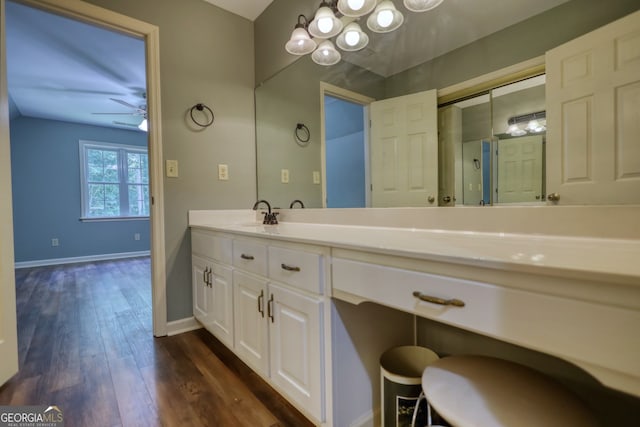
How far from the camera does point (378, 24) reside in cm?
152

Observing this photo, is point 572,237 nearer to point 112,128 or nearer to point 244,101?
point 244,101

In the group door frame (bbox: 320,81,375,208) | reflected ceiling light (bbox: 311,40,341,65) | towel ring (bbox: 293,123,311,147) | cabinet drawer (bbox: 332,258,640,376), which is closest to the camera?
cabinet drawer (bbox: 332,258,640,376)

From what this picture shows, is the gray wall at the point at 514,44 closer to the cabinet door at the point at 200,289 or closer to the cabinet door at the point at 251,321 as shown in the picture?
the cabinet door at the point at 251,321

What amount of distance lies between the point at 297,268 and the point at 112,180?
547 cm

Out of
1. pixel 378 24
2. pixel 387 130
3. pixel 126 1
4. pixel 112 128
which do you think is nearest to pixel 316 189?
pixel 387 130

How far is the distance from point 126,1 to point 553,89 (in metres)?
2.47

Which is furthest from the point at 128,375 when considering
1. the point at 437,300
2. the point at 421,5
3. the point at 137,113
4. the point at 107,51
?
the point at 137,113

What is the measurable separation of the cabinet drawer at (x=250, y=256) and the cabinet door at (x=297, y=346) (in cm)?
12

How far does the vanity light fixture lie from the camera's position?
146 centimetres

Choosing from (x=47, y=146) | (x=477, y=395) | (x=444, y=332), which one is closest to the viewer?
(x=477, y=395)

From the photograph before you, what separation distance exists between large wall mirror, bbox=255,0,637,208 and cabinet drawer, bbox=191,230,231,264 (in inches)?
25.4

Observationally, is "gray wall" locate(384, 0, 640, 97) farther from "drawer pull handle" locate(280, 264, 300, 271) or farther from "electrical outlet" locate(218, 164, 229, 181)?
"electrical outlet" locate(218, 164, 229, 181)

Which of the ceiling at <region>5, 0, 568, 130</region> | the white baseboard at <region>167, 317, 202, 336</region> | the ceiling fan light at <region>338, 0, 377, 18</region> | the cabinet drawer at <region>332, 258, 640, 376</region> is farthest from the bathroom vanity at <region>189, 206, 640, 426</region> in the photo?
the ceiling fan light at <region>338, 0, 377, 18</region>
